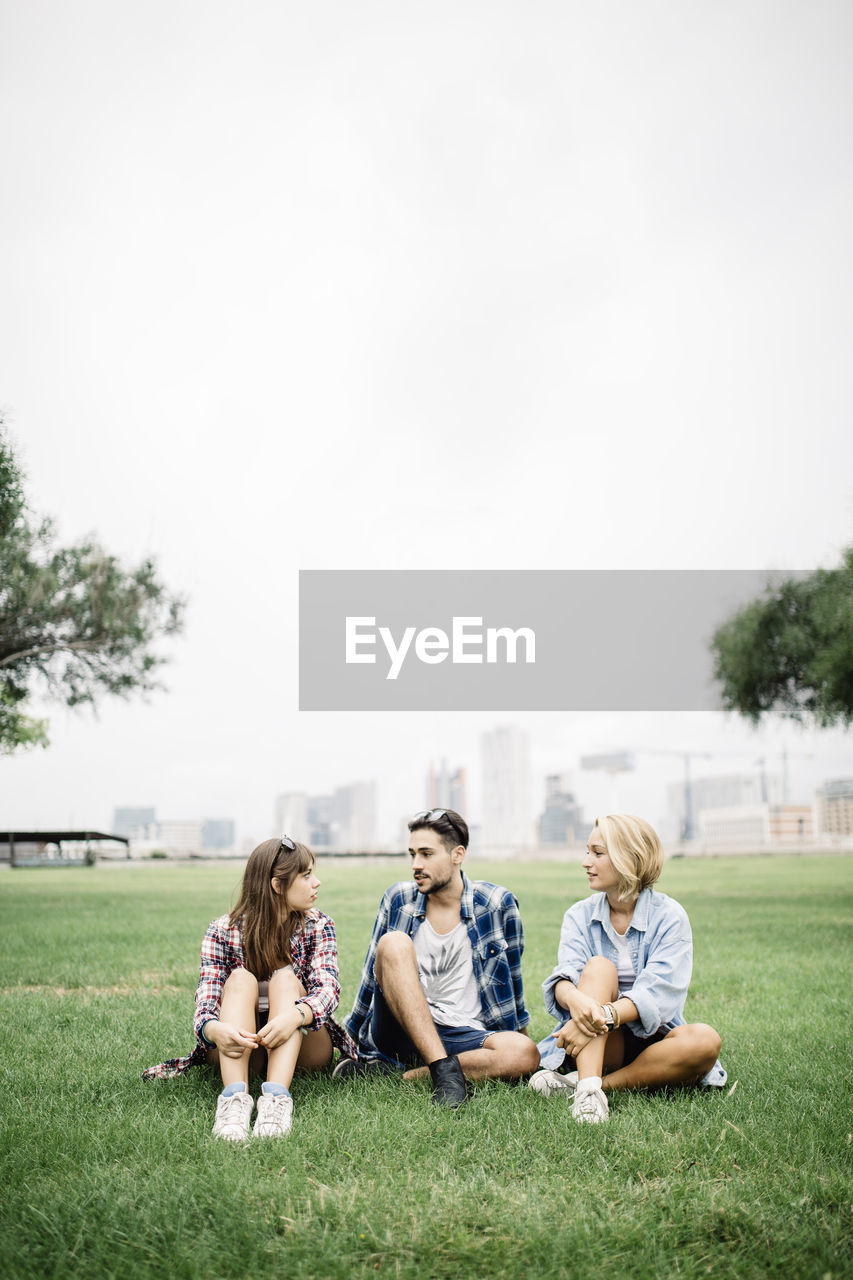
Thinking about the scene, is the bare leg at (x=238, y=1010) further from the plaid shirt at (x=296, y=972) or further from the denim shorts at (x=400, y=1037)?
the denim shorts at (x=400, y=1037)

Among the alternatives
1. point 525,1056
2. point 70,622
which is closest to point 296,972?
point 525,1056

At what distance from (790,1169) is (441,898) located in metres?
2.04

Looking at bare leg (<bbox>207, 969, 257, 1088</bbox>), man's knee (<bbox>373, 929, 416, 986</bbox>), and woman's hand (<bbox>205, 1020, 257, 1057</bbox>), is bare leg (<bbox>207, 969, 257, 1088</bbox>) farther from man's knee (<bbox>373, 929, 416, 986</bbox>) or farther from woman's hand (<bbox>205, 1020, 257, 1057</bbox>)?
man's knee (<bbox>373, 929, 416, 986</bbox>)

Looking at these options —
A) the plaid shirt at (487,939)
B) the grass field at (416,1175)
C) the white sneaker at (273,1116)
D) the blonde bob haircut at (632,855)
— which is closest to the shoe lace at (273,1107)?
the white sneaker at (273,1116)

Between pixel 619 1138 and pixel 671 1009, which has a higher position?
pixel 671 1009

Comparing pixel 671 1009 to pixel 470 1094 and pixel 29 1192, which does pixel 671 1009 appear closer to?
pixel 470 1094

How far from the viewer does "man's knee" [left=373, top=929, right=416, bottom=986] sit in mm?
4719

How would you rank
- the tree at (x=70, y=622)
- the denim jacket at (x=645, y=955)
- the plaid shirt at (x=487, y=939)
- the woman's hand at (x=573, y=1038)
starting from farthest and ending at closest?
the tree at (x=70, y=622), the plaid shirt at (x=487, y=939), the denim jacket at (x=645, y=955), the woman's hand at (x=573, y=1038)

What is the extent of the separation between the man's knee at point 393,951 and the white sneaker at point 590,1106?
96 centimetres

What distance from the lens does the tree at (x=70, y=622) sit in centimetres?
2066

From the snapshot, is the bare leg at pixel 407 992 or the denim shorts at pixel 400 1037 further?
the denim shorts at pixel 400 1037

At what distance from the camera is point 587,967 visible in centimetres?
457

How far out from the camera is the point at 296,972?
4.90 m

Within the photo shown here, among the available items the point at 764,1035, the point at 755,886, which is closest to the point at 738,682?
the point at 755,886
